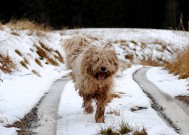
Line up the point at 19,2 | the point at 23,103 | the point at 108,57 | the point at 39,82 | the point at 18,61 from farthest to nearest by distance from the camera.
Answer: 1. the point at 19,2
2. the point at 18,61
3. the point at 39,82
4. the point at 23,103
5. the point at 108,57

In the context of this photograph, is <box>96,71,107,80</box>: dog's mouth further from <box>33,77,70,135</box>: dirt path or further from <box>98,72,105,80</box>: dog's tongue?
<box>33,77,70,135</box>: dirt path

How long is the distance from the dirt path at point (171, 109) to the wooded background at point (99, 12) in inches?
1077

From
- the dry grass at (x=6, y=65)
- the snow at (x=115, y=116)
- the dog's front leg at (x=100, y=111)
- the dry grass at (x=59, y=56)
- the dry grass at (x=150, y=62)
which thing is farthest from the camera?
the dry grass at (x=150, y=62)

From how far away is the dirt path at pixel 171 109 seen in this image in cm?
520

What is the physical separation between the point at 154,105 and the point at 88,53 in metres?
1.77

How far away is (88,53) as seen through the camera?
566 centimetres

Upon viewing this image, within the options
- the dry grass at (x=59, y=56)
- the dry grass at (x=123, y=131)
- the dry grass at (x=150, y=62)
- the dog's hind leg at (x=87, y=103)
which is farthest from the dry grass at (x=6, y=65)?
the dry grass at (x=150, y=62)

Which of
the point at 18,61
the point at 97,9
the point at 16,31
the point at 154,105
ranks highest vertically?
the point at 97,9

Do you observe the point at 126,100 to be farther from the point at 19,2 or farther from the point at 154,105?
the point at 19,2

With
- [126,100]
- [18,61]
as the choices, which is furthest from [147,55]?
[126,100]

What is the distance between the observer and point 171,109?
627 cm

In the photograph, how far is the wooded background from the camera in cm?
3503

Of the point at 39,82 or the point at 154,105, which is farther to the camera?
the point at 39,82

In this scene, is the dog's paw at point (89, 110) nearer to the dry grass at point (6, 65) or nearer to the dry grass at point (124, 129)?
the dry grass at point (124, 129)
